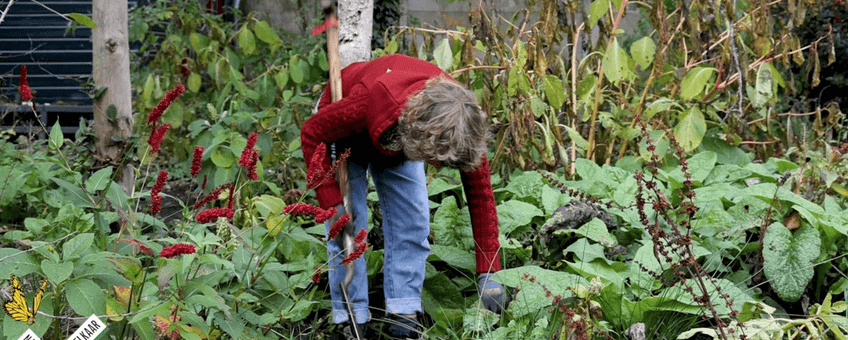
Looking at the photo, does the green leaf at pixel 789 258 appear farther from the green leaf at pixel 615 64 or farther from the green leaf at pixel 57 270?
the green leaf at pixel 57 270

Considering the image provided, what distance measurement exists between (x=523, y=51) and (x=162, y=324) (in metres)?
2.26

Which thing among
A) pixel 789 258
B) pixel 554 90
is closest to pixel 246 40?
pixel 554 90

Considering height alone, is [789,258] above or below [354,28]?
below

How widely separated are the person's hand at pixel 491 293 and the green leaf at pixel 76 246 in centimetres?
132

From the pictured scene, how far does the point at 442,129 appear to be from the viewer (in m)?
2.39

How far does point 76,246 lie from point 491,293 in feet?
4.55

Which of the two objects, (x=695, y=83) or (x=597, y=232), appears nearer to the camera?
(x=597, y=232)

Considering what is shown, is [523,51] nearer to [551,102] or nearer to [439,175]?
[551,102]

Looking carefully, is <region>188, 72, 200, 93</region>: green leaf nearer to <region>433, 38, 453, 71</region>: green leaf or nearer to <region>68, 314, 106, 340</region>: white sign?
<region>433, 38, 453, 71</region>: green leaf

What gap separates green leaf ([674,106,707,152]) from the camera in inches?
155

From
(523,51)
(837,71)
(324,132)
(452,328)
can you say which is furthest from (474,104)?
(837,71)

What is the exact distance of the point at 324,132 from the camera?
2.74m

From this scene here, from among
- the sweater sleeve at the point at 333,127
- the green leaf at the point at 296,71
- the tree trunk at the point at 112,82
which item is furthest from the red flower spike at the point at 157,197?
the green leaf at the point at 296,71

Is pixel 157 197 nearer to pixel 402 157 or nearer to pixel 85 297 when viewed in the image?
pixel 85 297
